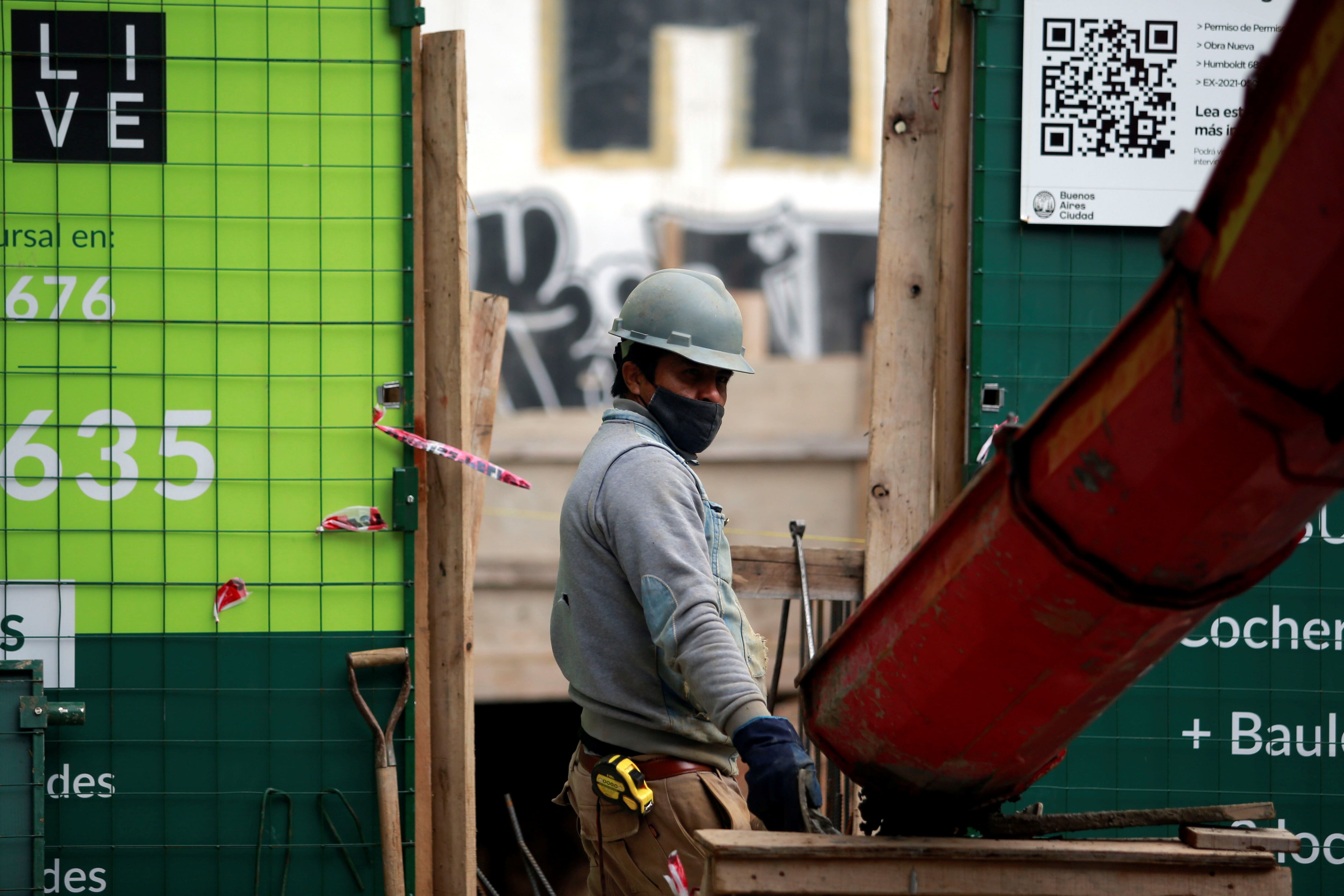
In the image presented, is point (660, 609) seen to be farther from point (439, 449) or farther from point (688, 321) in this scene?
point (439, 449)

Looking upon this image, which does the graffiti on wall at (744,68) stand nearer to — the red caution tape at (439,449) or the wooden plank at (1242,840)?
the red caution tape at (439,449)

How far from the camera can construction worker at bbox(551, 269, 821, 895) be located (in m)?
2.80

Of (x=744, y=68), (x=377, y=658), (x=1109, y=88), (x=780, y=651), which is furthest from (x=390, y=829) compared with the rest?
(x=744, y=68)

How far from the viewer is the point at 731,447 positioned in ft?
34.0

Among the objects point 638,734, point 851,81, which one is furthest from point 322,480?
point 851,81

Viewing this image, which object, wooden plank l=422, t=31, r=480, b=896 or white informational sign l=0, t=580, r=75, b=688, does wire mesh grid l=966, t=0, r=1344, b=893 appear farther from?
white informational sign l=0, t=580, r=75, b=688

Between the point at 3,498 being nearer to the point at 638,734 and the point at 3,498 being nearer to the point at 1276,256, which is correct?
the point at 638,734

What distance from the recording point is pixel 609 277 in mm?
10594

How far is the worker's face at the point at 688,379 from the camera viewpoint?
3.27m

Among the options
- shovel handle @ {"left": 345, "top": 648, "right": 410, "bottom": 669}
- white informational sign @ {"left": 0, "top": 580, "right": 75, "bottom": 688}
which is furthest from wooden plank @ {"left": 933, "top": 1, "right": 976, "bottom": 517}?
white informational sign @ {"left": 0, "top": 580, "right": 75, "bottom": 688}

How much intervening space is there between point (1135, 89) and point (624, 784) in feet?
10.1

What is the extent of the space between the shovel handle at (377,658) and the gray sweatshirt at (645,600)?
1163 millimetres

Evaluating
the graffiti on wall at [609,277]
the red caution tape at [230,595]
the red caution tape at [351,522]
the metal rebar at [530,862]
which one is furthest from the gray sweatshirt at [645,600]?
the graffiti on wall at [609,277]

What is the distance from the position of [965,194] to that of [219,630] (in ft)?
10.2
